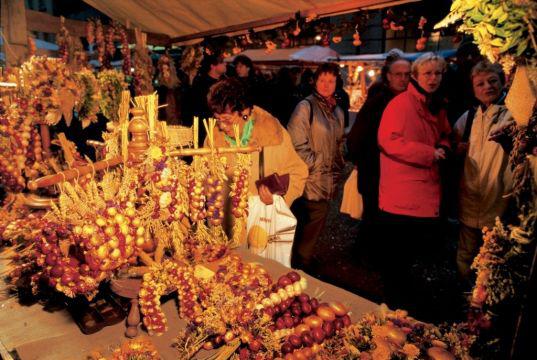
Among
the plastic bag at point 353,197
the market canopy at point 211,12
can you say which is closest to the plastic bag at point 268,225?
the plastic bag at point 353,197

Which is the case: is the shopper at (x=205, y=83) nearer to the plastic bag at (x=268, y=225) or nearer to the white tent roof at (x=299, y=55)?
the plastic bag at (x=268, y=225)

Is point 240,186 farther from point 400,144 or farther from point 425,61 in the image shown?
point 425,61

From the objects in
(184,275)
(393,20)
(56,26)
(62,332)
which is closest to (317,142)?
(393,20)

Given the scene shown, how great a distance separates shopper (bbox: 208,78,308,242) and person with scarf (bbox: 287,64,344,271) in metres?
0.47

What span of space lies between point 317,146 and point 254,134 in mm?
904

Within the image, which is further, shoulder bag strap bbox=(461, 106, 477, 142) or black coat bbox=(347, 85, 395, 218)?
black coat bbox=(347, 85, 395, 218)

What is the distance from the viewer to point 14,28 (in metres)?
3.59

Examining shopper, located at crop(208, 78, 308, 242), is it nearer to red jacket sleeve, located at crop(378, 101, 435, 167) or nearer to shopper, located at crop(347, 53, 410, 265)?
red jacket sleeve, located at crop(378, 101, 435, 167)

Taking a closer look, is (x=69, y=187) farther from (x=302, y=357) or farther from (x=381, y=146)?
(x=381, y=146)

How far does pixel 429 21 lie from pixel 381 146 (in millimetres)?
1224

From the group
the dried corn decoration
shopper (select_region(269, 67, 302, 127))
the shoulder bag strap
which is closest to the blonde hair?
the shoulder bag strap

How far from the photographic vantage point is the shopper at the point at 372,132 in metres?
3.50

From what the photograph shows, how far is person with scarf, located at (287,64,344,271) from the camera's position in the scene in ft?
10.9

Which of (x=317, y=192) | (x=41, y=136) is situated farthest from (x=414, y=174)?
(x=41, y=136)
